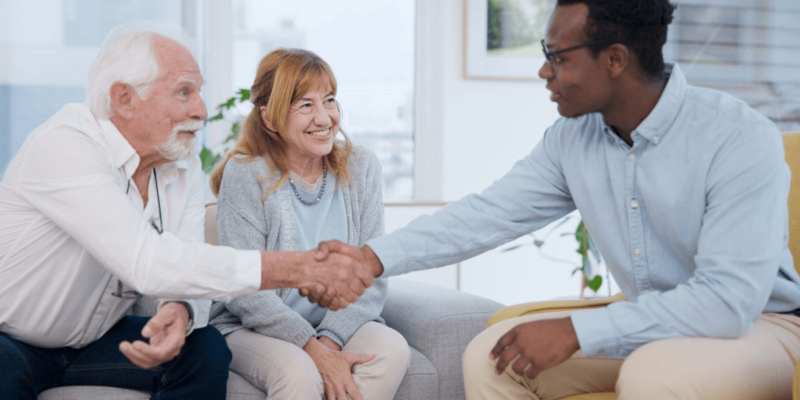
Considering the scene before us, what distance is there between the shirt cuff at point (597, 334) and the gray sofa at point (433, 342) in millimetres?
614

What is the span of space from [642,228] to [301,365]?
856 mm

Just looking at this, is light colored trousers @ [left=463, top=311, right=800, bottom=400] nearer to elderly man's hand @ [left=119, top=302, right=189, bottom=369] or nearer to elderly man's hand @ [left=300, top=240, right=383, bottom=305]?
elderly man's hand @ [left=300, top=240, right=383, bottom=305]

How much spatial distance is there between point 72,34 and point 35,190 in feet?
6.69

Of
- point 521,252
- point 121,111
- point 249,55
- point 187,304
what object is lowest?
point 521,252

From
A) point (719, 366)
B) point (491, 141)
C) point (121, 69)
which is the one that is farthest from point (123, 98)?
point (491, 141)

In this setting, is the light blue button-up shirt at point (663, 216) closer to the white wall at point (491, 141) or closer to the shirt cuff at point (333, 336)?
the shirt cuff at point (333, 336)

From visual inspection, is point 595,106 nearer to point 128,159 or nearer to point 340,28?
point 128,159

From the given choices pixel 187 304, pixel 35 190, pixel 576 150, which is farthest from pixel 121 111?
pixel 576 150

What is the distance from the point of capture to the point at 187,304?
155 centimetres

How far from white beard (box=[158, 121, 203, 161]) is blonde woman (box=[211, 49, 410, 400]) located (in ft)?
0.89

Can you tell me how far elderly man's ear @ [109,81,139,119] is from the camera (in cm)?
151

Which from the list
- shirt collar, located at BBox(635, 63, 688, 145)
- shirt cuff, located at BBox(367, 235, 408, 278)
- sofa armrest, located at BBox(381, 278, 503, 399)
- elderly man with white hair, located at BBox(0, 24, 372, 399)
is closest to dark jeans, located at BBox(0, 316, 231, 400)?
elderly man with white hair, located at BBox(0, 24, 372, 399)

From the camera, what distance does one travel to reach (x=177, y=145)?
61.7 inches

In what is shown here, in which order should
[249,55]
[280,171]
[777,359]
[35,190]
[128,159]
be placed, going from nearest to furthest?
[777,359], [35,190], [128,159], [280,171], [249,55]
